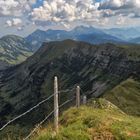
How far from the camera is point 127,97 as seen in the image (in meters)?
140

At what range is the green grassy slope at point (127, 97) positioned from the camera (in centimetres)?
11866

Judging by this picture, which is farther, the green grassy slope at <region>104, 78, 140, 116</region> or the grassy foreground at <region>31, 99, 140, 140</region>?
the green grassy slope at <region>104, 78, 140, 116</region>

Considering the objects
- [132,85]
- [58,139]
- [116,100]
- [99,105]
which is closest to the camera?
[58,139]

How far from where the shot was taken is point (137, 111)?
114250mm

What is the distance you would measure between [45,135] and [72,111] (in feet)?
31.0

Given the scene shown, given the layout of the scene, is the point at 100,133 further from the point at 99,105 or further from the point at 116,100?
the point at 116,100

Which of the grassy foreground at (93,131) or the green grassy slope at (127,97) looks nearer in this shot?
Result: the grassy foreground at (93,131)

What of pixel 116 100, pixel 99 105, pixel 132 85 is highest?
pixel 99 105

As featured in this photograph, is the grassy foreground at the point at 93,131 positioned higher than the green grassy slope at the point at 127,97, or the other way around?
the grassy foreground at the point at 93,131

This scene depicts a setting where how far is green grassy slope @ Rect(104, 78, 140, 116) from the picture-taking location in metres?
119

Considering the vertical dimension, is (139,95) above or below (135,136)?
below

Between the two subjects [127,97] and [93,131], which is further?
[127,97]

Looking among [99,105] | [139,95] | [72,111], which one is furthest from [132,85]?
[72,111]

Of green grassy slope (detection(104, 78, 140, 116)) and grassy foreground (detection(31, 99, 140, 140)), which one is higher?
grassy foreground (detection(31, 99, 140, 140))
